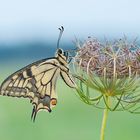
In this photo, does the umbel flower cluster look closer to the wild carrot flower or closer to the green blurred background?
the wild carrot flower

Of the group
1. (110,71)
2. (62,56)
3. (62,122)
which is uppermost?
(62,122)

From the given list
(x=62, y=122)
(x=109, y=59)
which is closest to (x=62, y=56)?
(x=109, y=59)

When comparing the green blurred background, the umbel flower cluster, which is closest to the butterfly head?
the umbel flower cluster

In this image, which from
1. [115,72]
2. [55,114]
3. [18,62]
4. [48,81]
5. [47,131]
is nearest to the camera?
[115,72]

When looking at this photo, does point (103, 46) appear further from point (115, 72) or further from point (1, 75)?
point (1, 75)

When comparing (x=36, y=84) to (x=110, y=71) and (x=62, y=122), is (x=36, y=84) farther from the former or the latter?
(x=62, y=122)

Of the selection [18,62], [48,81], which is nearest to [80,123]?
[18,62]
